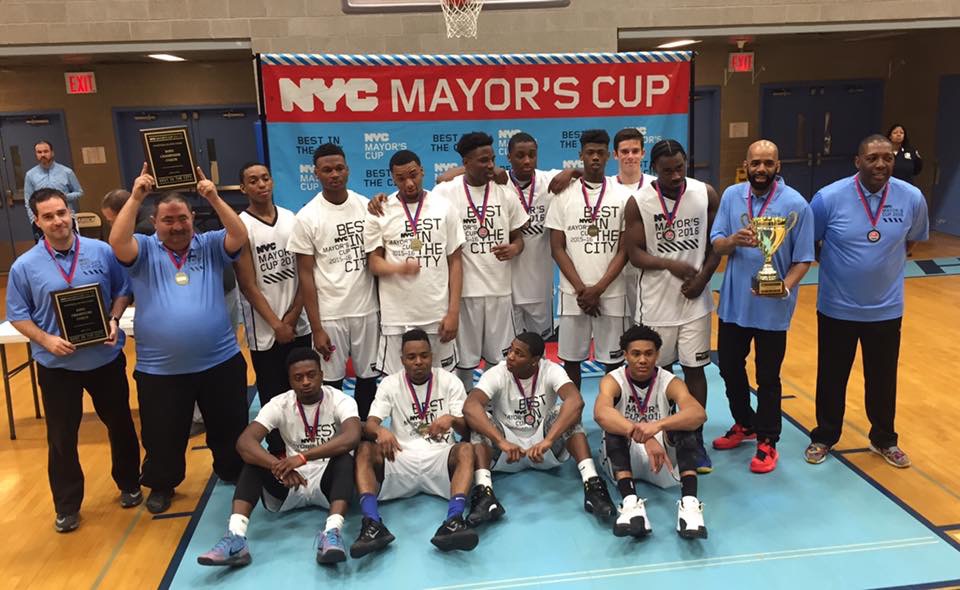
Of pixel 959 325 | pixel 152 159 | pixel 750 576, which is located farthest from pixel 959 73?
pixel 152 159

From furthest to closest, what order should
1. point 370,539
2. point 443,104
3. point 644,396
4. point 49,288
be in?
point 443,104
point 644,396
point 49,288
point 370,539

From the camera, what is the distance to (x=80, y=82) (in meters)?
11.3

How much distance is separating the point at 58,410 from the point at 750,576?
146 inches

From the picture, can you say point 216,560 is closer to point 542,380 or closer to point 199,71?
point 542,380

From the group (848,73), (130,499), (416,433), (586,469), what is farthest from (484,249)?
(848,73)

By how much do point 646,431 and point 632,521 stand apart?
0.49 metres

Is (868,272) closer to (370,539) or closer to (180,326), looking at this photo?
(370,539)

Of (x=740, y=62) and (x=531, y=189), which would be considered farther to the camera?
(x=740, y=62)

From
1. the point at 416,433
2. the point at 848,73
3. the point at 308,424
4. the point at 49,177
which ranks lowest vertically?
the point at 416,433

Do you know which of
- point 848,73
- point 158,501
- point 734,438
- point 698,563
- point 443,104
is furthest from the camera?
point 848,73

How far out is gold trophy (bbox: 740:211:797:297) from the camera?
4.21 meters

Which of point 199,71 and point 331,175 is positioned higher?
point 199,71

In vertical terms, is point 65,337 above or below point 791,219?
below

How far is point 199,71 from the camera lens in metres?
12.1
